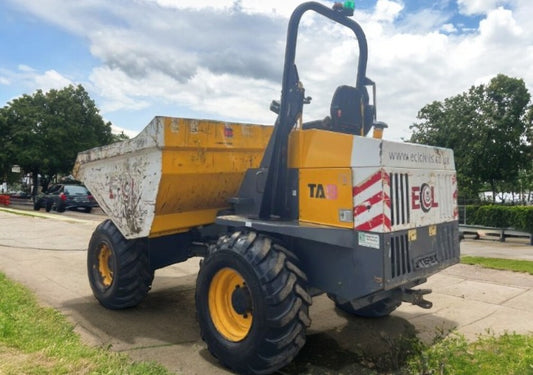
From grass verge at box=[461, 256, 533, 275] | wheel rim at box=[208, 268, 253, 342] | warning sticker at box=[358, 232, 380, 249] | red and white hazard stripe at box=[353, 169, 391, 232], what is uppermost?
red and white hazard stripe at box=[353, 169, 391, 232]

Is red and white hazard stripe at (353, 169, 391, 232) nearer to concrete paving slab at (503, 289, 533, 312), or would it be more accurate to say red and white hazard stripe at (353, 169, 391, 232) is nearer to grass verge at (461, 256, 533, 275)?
concrete paving slab at (503, 289, 533, 312)

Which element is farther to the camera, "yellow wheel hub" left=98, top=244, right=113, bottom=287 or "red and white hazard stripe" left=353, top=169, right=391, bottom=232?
"yellow wheel hub" left=98, top=244, right=113, bottom=287

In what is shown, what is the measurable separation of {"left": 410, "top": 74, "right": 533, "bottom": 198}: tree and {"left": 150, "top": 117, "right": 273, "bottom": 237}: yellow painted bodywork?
1771 centimetres

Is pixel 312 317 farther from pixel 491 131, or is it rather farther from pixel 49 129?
pixel 49 129

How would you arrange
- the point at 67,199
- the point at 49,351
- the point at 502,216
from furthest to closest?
the point at 67,199 < the point at 502,216 < the point at 49,351

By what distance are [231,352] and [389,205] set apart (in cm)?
181

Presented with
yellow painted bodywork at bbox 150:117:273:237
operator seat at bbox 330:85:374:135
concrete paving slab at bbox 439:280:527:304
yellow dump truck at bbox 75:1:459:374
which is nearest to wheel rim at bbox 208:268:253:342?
yellow dump truck at bbox 75:1:459:374

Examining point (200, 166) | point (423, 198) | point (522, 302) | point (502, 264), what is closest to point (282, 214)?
point (200, 166)

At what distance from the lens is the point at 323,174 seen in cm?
392

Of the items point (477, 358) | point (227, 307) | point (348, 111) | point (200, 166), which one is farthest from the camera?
point (200, 166)

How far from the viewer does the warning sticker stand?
3.52 metres

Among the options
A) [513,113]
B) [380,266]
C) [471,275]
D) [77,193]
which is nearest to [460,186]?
[513,113]

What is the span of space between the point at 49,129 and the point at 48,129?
0.40 ft

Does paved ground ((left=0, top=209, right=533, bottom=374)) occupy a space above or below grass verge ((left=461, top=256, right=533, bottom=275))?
below
